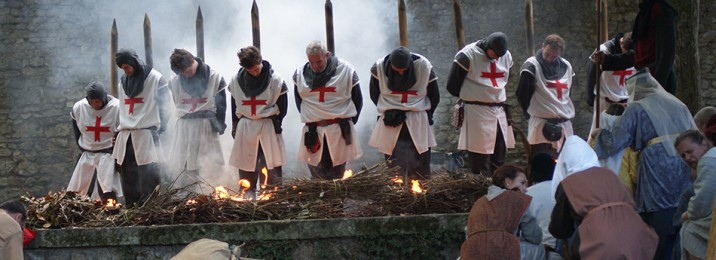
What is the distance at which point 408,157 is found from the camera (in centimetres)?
1266

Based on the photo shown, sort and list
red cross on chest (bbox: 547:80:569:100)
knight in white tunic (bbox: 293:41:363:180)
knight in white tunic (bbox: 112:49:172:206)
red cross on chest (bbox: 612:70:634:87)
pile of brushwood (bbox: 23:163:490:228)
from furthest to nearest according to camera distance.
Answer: red cross on chest (bbox: 612:70:634:87) → red cross on chest (bbox: 547:80:569:100) → knight in white tunic (bbox: 112:49:172:206) → knight in white tunic (bbox: 293:41:363:180) → pile of brushwood (bbox: 23:163:490:228)

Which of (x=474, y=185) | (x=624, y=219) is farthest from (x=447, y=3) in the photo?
(x=624, y=219)

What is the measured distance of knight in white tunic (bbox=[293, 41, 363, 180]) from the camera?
12.8 metres

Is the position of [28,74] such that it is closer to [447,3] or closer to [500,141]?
[447,3]

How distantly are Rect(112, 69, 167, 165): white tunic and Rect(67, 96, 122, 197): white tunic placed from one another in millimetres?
542

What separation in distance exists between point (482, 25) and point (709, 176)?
478 inches

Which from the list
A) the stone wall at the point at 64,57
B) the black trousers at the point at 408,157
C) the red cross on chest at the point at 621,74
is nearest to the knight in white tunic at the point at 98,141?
the black trousers at the point at 408,157

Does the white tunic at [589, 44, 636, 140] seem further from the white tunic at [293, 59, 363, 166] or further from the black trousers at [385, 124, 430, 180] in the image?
the white tunic at [293, 59, 363, 166]

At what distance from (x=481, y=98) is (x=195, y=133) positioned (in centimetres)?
319

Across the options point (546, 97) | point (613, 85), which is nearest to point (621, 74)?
point (613, 85)

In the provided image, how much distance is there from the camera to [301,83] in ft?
42.5

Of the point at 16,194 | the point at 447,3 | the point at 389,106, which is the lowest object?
the point at 16,194

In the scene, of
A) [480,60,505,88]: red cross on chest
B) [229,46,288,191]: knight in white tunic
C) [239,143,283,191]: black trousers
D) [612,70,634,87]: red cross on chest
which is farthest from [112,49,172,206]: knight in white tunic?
[612,70,634,87]: red cross on chest

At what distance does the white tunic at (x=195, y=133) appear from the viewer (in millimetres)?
13359
